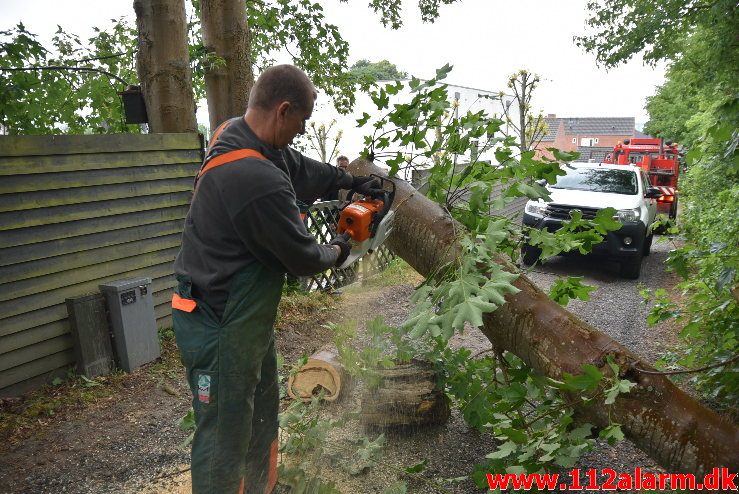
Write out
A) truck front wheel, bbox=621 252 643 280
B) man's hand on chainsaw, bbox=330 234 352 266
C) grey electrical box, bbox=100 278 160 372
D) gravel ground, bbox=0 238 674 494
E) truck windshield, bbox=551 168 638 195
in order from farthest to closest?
truck windshield, bbox=551 168 638 195 < truck front wheel, bbox=621 252 643 280 < grey electrical box, bbox=100 278 160 372 < gravel ground, bbox=0 238 674 494 < man's hand on chainsaw, bbox=330 234 352 266

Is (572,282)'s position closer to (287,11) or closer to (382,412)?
(382,412)

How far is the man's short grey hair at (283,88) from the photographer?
2.04 meters

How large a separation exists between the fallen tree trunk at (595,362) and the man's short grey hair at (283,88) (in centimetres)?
85

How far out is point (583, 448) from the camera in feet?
6.95

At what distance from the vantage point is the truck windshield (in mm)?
8320

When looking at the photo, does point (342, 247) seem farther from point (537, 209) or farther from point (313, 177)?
point (537, 209)

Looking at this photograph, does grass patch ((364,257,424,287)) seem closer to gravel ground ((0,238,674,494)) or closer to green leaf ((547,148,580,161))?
gravel ground ((0,238,674,494))

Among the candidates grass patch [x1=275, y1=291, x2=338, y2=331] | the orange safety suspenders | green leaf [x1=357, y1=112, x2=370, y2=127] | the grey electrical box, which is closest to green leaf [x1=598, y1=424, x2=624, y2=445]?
the orange safety suspenders

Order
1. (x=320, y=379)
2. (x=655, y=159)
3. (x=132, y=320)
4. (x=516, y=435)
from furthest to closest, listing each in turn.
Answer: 1. (x=655, y=159)
2. (x=132, y=320)
3. (x=320, y=379)
4. (x=516, y=435)

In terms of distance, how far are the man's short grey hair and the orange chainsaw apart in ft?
1.82

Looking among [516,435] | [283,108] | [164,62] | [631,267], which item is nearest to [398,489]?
[516,435]

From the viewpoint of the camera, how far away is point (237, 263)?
79.5 inches

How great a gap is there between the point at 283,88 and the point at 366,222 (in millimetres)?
730

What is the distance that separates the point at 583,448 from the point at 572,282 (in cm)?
90
